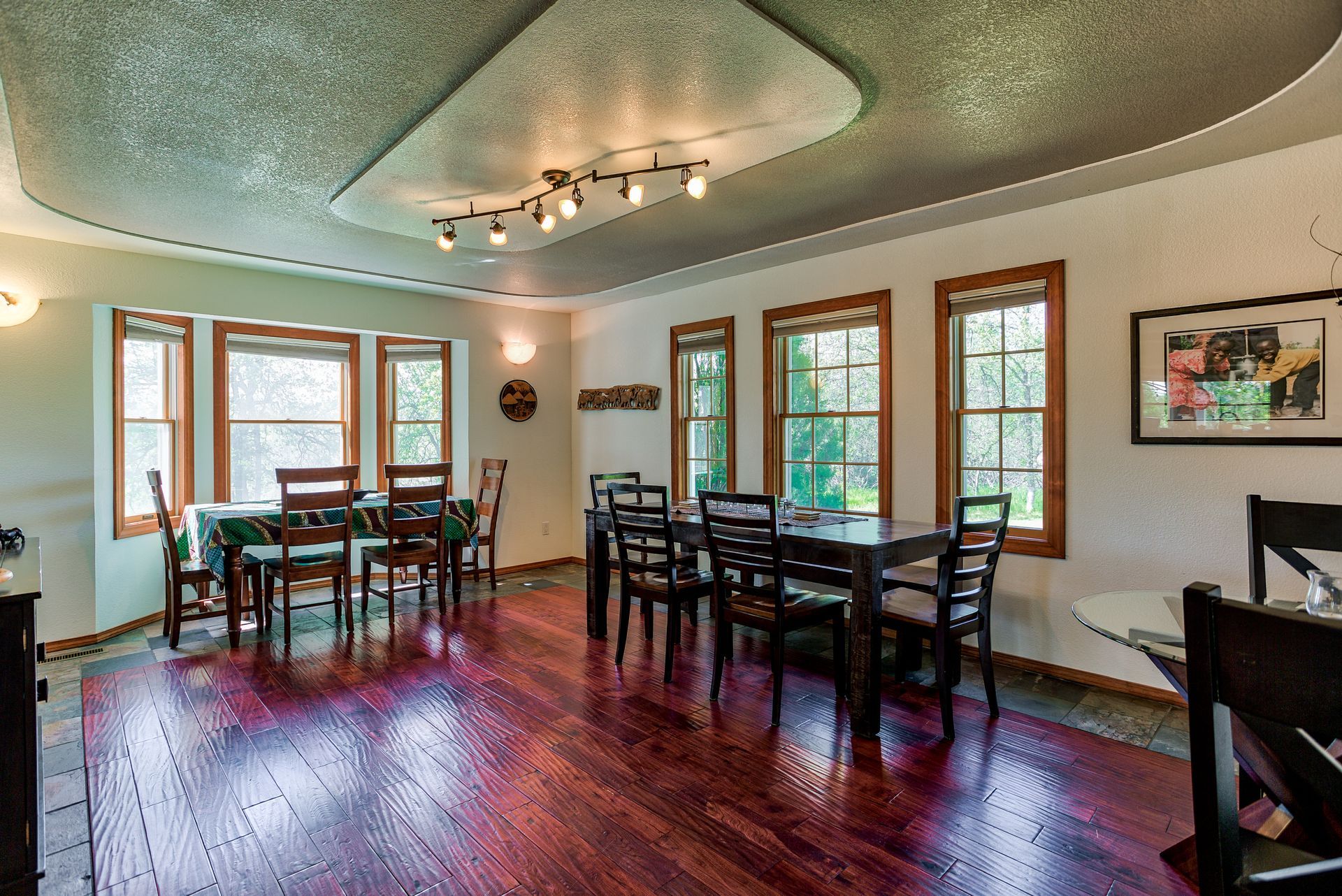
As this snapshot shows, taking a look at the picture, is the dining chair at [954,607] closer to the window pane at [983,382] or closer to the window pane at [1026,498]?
the window pane at [1026,498]

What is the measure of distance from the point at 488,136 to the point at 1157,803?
3.46 m

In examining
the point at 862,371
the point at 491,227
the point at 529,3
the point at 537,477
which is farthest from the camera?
the point at 537,477

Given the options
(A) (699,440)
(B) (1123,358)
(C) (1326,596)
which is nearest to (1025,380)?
(B) (1123,358)

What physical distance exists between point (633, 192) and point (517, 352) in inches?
137

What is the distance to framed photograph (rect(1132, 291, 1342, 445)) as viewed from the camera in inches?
105

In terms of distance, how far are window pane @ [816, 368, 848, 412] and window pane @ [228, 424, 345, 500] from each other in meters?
4.13

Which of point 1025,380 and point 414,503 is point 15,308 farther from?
point 1025,380

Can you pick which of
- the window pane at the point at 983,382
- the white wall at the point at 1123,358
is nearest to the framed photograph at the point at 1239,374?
the white wall at the point at 1123,358

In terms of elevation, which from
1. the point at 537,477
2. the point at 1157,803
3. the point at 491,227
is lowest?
the point at 1157,803

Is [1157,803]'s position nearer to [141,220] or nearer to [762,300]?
[762,300]

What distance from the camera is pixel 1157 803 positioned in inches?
85.4

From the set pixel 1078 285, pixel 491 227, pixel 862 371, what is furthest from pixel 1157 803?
pixel 491 227

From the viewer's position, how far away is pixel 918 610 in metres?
2.85

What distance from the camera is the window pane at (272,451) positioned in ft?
16.7
